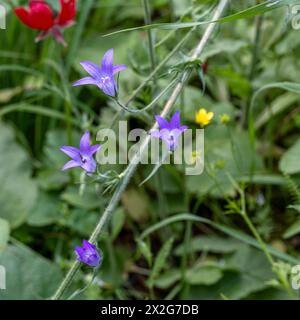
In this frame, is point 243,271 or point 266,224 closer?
point 243,271

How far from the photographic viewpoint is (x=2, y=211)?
71.0 inches

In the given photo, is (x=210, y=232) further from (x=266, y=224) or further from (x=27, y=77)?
(x=27, y=77)

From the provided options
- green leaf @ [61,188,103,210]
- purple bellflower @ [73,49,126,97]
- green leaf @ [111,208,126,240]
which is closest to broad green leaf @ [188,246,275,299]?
green leaf @ [111,208,126,240]

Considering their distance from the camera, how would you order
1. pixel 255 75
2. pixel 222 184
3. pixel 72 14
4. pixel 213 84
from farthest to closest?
pixel 213 84 → pixel 255 75 → pixel 222 184 → pixel 72 14

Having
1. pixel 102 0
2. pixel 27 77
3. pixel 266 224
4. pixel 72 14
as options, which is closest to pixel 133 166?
pixel 72 14

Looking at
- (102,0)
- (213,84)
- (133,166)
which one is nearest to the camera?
(133,166)

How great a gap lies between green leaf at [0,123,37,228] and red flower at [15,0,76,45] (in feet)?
1.51

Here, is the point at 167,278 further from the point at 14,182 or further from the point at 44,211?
the point at 14,182

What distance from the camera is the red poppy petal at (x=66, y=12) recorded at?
5.10 ft

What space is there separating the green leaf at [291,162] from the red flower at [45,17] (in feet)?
2.07

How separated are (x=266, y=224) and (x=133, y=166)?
76 cm

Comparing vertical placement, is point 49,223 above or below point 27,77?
below

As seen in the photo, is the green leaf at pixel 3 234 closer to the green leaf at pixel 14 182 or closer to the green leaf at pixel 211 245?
the green leaf at pixel 14 182

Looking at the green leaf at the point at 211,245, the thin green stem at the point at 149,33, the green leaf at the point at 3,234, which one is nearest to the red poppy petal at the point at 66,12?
the thin green stem at the point at 149,33
